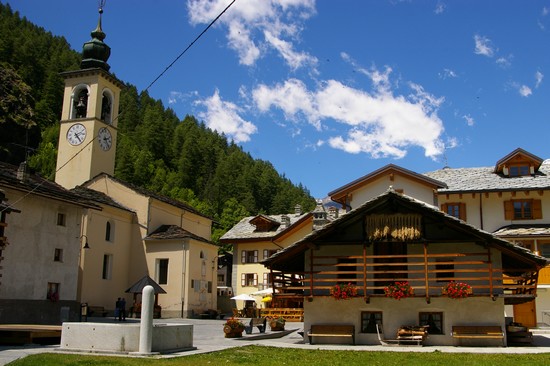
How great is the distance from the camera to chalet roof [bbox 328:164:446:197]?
3835 cm

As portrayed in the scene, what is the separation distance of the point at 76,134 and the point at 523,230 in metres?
36.6

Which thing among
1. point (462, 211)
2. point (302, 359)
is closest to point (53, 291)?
point (302, 359)

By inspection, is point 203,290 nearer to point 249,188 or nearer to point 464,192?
point 464,192

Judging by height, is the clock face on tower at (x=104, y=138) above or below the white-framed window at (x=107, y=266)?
above

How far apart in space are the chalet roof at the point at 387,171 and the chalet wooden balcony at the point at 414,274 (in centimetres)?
1415

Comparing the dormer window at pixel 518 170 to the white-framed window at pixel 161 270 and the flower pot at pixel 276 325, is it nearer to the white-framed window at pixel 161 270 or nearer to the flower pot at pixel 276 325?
the flower pot at pixel 276 325

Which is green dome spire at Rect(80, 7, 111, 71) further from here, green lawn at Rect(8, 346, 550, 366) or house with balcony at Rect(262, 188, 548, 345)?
green lawn at Rect(8, 346, 550, 366)

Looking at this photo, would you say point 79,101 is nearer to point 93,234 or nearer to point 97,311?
point 93,234

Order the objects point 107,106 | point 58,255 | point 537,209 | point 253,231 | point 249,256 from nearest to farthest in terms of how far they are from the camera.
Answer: point 58,255, point 537,209, point 107,106, point 249,256, point 253,231

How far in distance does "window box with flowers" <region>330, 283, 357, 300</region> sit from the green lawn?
12.0 ft

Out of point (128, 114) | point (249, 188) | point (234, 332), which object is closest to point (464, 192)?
point (234, 332)

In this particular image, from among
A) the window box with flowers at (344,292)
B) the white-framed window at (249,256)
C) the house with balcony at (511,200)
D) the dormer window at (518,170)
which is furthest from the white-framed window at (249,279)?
the window box with flowers at (344,292)

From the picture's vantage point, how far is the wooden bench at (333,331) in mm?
22453

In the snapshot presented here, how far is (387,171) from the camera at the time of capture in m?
40.5
